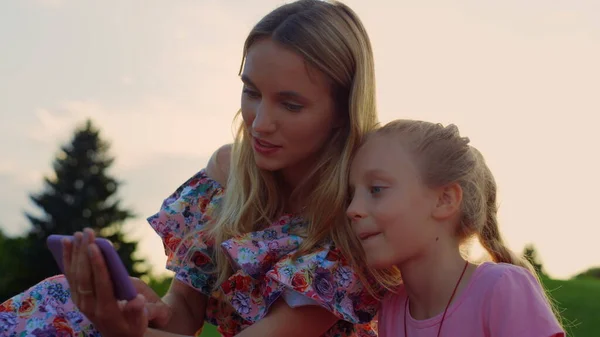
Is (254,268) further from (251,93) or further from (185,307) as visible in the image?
(251,93)

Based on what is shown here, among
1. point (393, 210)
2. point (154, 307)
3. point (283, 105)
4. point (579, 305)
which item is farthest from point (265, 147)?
point (579, 305)

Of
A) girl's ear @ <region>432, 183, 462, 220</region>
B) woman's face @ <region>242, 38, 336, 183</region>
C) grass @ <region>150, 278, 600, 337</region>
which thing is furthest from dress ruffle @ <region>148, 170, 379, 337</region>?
grass @ <region>150, 278, 600, 337</region>

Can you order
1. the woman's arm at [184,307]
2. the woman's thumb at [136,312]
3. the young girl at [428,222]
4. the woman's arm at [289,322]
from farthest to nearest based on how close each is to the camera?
the woman's arm at [184,307] < the woman's arm at [289,322] < the young girl at [428,222] < the woman's thumb at [136,312]

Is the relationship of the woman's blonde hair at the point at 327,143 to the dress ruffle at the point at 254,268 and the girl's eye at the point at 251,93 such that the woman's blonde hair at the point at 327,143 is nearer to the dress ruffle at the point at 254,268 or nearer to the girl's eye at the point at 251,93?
the dress ruffle at the point at 254,268

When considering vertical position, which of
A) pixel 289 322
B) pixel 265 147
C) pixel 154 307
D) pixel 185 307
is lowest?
pixel 185 307

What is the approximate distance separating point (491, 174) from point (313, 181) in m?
0.70

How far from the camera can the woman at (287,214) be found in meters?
3.39

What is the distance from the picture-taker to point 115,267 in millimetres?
2758

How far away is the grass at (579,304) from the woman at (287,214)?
12.6ft

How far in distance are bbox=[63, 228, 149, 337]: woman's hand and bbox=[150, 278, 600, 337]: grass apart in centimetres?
468

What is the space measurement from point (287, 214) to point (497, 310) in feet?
3.57

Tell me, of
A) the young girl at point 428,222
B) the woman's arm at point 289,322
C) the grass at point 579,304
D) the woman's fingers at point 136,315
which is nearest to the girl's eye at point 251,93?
the young girl at point 428,222

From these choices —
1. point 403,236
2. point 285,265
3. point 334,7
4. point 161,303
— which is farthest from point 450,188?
point 161,303

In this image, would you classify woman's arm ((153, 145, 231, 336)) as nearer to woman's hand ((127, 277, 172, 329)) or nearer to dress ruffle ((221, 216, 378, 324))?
woman's hand ((127, 277, 172, 329))
